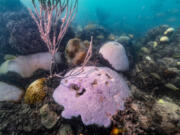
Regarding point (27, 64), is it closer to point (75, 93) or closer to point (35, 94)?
point (35, 94)

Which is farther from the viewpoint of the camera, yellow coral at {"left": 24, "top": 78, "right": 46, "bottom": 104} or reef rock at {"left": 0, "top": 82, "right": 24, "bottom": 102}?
reef rock at {"left": 0, "top": 82, "right": 24, "bottom": 102}

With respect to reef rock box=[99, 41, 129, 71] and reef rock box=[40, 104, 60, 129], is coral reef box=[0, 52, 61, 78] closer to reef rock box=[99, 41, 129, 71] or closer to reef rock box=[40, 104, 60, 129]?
reef rock box=[40, 104, 60, 129]

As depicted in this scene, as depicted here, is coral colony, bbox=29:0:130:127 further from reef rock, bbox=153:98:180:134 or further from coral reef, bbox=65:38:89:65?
coral reef, bbox=65:38:89:65

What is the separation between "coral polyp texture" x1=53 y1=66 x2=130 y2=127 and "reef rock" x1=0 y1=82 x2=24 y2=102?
1341 mm

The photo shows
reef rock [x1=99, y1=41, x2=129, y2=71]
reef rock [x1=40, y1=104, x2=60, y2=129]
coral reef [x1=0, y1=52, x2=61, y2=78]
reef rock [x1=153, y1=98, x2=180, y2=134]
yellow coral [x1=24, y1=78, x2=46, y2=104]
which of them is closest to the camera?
reef rock [x1=153, y1=98, x2=180, y2=134]

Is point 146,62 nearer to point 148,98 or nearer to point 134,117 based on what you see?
point 148,98

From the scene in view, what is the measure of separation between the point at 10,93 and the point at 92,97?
2.71 metres

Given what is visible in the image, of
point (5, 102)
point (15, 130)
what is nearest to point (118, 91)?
point (15, 130)

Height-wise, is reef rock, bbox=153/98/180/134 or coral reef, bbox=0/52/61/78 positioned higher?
coral reef, bbox=0/52/61/78

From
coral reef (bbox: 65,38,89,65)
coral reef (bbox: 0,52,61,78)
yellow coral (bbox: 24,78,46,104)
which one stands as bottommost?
yellow coral (bbox: 24,78,46,104)

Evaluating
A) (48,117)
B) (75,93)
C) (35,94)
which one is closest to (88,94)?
(75,93)

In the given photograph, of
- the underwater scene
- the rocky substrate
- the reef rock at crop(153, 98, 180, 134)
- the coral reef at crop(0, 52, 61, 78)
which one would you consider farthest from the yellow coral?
the reef rock at crop(153, 98, 180, 134)

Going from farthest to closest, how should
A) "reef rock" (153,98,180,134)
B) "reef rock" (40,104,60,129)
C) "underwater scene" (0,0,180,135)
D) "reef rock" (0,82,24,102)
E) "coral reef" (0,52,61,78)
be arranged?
"coral reef" (0,52,61,78)
"reef rock" (0,82,24,102)
"reef rock" (40,104,60,129)
"underwater scene" (0,0,180,135)
"reef rock" (153,98,180,134)

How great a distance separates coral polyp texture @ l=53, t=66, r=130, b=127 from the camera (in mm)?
2084
